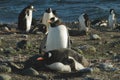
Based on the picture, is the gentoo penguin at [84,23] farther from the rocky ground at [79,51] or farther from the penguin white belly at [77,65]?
the penguin white belly at [77,65]

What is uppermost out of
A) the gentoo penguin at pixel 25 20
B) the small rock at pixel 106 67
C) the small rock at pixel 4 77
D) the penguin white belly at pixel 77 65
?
the small rock at pixel 4 77

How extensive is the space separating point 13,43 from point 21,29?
4.42 m

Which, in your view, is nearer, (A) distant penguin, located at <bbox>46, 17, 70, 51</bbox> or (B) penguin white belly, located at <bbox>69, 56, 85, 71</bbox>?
(B) penguin white belly, located at <bbox>69, 56, 85, 71</bbox>

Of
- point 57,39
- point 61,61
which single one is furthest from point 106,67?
point 57,39

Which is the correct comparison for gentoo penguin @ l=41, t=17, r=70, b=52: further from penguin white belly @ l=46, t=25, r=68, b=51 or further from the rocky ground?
the rocky ground

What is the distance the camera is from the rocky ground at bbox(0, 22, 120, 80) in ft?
30.0

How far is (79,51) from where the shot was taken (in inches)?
464

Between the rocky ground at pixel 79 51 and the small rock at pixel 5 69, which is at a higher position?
the small rock at pixel 5 69

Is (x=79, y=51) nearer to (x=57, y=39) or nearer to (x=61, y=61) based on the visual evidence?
(x=57, y=39)

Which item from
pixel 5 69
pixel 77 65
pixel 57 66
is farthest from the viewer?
pixel 77 65

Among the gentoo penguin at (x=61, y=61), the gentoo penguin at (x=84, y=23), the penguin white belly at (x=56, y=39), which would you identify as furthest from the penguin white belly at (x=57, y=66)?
the gentoo penguin at (x=84, y=23)

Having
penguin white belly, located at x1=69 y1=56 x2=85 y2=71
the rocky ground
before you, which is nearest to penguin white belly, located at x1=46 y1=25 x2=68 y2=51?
the rocky ground

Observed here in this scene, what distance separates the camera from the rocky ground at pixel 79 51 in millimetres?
9148

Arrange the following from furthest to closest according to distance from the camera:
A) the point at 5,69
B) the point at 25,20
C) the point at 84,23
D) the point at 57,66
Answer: the point at 84,23
the point at 25,20
the point at 57,66
the point at 5,69
